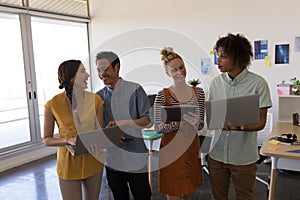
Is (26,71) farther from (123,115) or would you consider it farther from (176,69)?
(176,69)

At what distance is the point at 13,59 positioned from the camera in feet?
13.7

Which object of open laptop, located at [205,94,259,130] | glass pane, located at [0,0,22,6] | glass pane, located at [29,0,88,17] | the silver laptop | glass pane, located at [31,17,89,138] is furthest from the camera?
glass pane, located at [31,17,89,138]

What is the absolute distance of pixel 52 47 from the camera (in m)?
4.83

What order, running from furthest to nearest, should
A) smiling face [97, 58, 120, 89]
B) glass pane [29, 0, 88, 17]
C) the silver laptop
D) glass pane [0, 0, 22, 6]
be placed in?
glass pane [29, 0, 88, 17]
glass pane [0, 0, 22, 6]
smiling face [97, 58, 120, 89]
the silver laptop

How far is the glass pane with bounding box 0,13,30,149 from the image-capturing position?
4.07m

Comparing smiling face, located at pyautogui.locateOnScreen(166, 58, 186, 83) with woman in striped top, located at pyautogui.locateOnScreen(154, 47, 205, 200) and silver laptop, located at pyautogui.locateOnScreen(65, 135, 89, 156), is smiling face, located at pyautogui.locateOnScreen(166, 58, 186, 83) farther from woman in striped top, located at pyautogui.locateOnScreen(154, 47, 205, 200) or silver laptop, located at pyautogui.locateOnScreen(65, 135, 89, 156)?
silver laptop, located at pyautogui.locateOnScreen(65, 135, 89, 156)

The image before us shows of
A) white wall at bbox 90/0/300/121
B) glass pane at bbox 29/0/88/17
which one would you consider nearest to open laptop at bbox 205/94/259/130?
white wall at bbox 90/0/300/121

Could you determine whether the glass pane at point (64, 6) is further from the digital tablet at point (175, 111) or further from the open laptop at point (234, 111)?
the open laptop at point (234, 111)

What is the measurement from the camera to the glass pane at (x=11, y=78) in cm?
407

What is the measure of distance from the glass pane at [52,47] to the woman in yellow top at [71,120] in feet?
9.27

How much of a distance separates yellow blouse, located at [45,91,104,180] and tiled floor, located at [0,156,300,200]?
4.52 ft

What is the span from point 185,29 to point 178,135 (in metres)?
3.14

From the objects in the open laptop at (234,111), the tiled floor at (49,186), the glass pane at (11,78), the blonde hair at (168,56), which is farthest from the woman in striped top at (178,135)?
the glass pane at (11,78)

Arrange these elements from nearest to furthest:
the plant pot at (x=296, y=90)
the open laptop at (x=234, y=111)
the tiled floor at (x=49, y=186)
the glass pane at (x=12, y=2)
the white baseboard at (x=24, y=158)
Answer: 1. the open laptop at (x=234, y=111)
2. the tiled floor at (x=49, y=186)
3. the plant pot at (x=296, y=90)
4. the glass pane at (x=12, y=2)
5. the white baseboard at (x=24, y=158)
